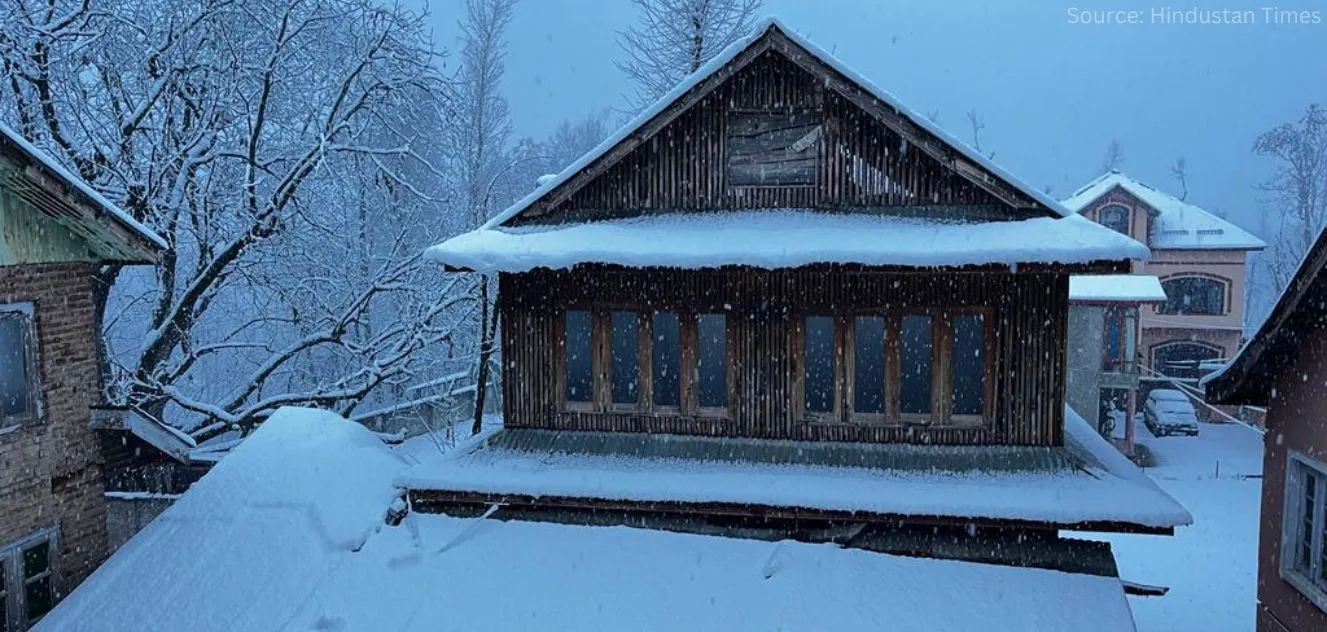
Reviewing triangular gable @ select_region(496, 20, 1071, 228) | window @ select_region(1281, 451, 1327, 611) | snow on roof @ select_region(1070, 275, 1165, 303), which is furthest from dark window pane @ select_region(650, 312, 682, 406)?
snow on roof @ select_region(1070, 275, 1165, 303)

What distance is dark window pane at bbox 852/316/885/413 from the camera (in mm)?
10580

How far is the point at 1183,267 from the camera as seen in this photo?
29.8 m

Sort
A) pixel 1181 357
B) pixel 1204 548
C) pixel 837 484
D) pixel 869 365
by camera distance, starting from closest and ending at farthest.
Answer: pixel 837 484, pixel 869 365, pixel 1204 548, pixel 1181 357

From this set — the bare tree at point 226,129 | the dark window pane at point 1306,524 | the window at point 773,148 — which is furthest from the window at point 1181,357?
the bare tree at point 226,129

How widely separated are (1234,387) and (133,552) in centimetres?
1302

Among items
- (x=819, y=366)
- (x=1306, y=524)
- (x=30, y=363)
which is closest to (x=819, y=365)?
(x=819, y=366)

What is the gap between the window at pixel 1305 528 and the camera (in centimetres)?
866

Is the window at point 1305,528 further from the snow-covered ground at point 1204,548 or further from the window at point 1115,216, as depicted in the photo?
the window at point 1115,216

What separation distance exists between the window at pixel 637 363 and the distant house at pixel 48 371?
5359 mm

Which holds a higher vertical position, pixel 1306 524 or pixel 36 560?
pixel 1306 524

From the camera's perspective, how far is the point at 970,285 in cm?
994

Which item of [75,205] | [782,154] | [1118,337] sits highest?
[782,154]

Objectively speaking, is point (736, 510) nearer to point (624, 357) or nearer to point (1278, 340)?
point (624, 357)

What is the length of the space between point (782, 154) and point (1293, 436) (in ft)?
21.4
